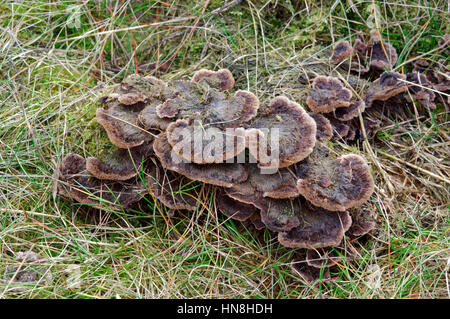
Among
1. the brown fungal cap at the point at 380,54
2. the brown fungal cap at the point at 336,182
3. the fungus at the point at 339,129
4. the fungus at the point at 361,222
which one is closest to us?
the brown fungal cap at the point at 336,182

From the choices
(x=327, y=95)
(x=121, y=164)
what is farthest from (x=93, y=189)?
(x=327, y=95)

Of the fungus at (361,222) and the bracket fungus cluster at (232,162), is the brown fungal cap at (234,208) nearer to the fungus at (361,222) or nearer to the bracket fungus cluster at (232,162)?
the bracket fungus cluster at (232,162)

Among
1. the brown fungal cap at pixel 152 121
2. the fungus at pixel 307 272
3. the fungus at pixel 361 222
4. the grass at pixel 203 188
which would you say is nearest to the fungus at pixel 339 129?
the grass at pixel 203 188

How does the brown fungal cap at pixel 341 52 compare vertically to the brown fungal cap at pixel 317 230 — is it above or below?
above

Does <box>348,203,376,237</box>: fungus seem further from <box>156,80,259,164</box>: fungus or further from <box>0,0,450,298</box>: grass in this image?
<box>156,80,259,164</box>: fungus

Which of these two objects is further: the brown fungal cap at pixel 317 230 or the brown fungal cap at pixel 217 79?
the brown fungal cap at pixel 217 79

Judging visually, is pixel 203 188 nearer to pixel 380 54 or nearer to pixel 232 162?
pixel 232 162
